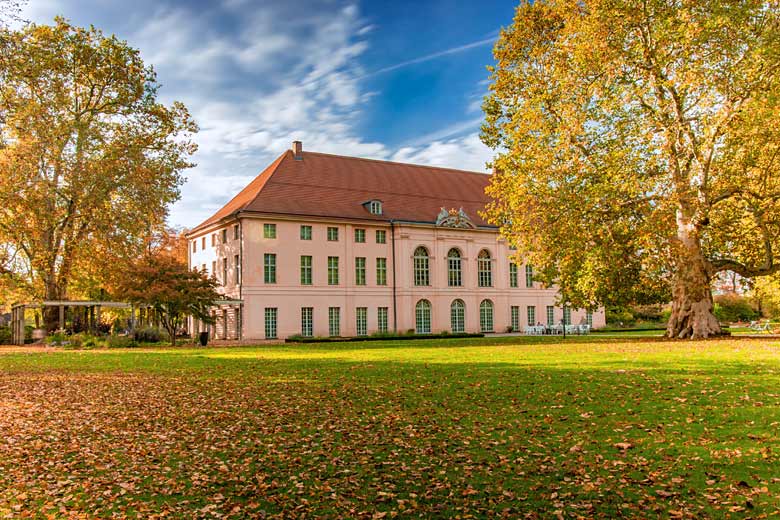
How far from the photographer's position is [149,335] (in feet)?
114

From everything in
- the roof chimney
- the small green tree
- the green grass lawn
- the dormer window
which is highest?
the roof chimney

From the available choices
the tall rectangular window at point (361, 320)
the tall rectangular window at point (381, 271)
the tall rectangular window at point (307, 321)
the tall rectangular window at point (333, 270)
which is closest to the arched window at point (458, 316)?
the tall rectangular window at point (381, 271)

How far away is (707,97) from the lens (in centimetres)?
2305

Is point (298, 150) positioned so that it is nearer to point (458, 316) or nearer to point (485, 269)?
Answer: point (485, 269)

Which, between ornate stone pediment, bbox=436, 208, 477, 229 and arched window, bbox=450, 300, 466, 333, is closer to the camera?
ornate stone pediment, bbox=436, 208, 477, 229

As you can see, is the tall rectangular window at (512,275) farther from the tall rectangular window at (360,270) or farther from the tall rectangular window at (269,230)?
the tall rectangular window at (269,230)

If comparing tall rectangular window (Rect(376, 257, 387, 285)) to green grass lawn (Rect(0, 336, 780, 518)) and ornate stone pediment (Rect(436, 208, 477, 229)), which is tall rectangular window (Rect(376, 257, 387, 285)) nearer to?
ornate stone pediment (Rect(436, 208, 477, 229))

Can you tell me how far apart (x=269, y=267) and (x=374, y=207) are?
27.7ft

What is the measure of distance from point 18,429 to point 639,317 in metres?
52.5

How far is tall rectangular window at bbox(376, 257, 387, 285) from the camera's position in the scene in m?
44.8

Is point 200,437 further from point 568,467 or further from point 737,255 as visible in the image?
point 737,255

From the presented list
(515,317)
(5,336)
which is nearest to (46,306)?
(5,336)

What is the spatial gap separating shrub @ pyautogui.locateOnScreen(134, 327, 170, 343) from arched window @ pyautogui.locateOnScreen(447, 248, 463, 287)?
2018cm

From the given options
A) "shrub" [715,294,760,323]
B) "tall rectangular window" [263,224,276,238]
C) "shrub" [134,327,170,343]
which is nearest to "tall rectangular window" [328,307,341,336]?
"tall rectangular window" [263,224,276,238]
